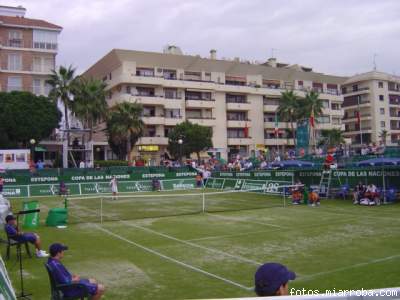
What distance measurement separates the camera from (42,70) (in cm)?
7475

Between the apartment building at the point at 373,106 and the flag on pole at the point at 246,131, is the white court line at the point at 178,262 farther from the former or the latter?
the apartment building at the point at 373,106

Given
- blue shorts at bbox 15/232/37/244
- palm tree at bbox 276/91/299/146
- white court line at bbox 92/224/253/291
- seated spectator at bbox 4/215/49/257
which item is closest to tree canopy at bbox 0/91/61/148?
palm tree at bbox 276/91/299/146

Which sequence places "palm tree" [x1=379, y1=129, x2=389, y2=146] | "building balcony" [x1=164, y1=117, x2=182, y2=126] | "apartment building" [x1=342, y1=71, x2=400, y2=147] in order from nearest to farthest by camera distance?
"building balcony" [x1=164, y1=117, x2=182, y2=126] → "palm tree" [x1=379, y1=129, x2=389, y2=146] → "apartment building" [x1=342, y1=71, x2=400, y2=147]

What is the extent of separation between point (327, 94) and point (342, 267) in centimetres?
9049

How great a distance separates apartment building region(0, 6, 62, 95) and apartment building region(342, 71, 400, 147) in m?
65.8

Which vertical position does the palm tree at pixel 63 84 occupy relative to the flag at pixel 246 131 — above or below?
above

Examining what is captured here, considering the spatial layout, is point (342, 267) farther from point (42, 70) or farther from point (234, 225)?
point (42, 70)

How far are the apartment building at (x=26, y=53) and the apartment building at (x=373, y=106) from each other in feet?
216

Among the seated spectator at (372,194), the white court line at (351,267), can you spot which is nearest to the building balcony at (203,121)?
the seated spectator at (372,194)

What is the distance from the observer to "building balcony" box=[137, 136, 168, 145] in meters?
75.0

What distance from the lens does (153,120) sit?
75812 mm

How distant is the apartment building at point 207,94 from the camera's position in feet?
250

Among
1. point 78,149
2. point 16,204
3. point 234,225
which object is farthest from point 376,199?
point 78,149

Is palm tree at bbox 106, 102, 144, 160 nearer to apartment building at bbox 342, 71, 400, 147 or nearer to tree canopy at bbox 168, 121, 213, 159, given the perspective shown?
tree canopy at bbox 168, 121, 213, 159
